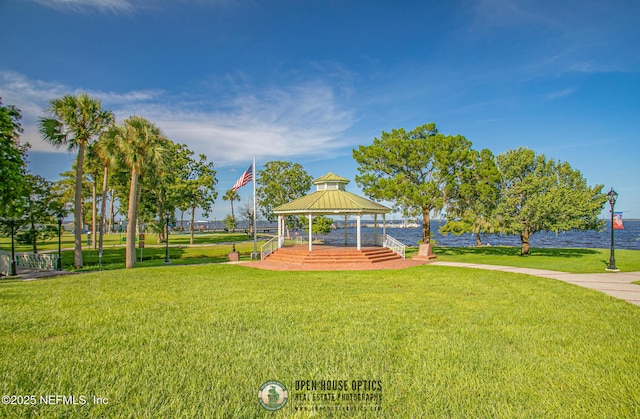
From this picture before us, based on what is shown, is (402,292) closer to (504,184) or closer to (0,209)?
(0,209)

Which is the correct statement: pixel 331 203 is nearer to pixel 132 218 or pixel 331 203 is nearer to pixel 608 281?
pixel 132 218

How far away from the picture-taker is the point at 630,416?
11.6 ft

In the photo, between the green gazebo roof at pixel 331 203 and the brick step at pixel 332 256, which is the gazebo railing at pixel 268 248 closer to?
the brick step at pixel 332 256

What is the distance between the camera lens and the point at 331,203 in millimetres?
21094

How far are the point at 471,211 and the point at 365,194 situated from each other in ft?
26.3

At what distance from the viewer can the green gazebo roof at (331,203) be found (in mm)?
20359

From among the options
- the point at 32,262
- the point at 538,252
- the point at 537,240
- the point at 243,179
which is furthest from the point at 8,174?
the point at 537,240

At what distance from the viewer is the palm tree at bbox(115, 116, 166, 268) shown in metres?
18.4

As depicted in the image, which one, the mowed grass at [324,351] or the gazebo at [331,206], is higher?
the gazebo at [331,206]

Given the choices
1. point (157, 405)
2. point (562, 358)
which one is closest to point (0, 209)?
point (157, 405)

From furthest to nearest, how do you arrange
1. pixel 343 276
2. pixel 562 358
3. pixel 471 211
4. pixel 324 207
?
1. pixel 471 211
2. pixel 324 207
3. pixel 343 276
4. pixel 562 358

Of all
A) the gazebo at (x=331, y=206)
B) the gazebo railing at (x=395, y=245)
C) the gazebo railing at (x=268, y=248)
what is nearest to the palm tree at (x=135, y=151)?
the gazebo railing at (x=268, y=248)

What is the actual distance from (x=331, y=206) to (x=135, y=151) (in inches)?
459

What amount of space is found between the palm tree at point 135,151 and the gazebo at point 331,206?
801 cm
